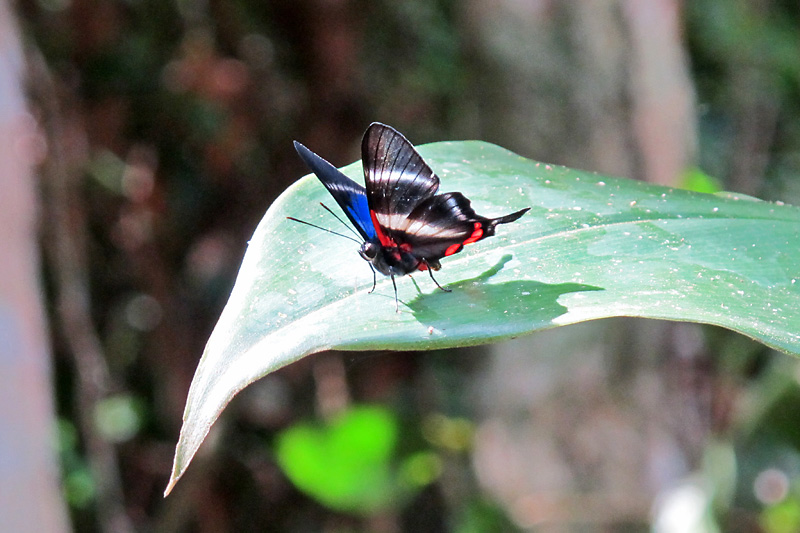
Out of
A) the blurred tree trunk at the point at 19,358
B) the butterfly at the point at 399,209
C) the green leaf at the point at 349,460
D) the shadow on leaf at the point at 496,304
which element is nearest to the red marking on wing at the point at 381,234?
the butterfly at the point at 399,209

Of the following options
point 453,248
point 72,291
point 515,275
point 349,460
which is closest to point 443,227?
point 453,248

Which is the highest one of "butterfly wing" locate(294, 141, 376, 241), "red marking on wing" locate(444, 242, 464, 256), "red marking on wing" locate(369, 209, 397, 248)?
"butterfly wing" locate(294, 141, 376, 241)

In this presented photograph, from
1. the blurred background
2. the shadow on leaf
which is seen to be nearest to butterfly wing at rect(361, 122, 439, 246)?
the shadow on leaf

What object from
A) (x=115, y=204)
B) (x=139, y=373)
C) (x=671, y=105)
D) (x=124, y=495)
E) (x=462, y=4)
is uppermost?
(x=462, y=4)

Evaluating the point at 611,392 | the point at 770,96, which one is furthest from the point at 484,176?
the point at 770,96

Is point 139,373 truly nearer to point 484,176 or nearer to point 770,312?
point 484,176

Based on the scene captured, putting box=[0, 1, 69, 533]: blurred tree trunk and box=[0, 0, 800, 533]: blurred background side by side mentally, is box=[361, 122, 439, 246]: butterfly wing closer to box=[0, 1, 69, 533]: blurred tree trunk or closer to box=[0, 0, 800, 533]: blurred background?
box=[0, 0, 800, 533]: blurred background
